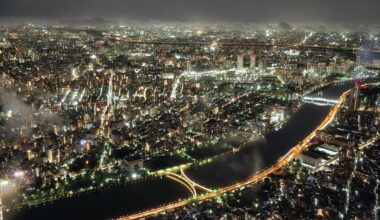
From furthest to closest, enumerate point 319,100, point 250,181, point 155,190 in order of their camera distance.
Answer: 1. point 319,100
2. point 250,181
3. point 155,190

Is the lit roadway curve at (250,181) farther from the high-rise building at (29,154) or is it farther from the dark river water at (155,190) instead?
the high-rise building at (29,154)

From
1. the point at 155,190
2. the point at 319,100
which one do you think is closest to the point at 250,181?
the point at 155,190

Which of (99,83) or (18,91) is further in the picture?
(99,83)

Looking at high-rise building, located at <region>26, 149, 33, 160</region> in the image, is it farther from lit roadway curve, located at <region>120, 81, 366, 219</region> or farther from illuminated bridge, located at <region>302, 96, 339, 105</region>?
illuminated bridge, located at <region>302, 96, 339, 105</region>

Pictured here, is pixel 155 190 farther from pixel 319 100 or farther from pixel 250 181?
pixel 319 100

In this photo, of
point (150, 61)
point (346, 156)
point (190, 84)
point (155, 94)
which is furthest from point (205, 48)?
point (346, 156)

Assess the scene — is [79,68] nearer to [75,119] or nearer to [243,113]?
[75,119]

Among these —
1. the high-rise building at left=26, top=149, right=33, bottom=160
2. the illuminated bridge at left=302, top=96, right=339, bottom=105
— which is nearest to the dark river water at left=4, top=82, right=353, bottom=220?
the high-rise building at left=26, top=149, right=33, bottom=160

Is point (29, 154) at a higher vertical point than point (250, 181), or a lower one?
higher
